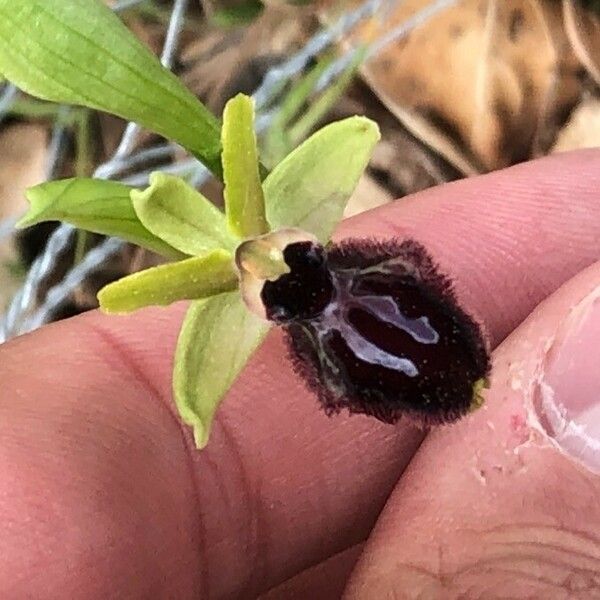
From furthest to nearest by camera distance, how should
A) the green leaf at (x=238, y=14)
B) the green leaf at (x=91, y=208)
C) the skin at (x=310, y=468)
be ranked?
the green leaf at (x=238, y=14) < the skin at (x=310, y=468) < the green leaf at (x=91, y=208)

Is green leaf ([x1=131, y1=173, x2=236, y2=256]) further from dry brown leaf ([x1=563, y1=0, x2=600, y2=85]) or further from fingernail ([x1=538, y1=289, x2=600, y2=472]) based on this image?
dry brown leaf ([x1=563, y1=0, x2=600, y2=85])

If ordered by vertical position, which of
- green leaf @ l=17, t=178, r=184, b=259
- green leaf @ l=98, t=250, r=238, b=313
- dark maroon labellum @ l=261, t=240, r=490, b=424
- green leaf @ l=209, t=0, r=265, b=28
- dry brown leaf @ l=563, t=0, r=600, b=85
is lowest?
dry brown leaf @ l=563, t=0, r=600, b=85

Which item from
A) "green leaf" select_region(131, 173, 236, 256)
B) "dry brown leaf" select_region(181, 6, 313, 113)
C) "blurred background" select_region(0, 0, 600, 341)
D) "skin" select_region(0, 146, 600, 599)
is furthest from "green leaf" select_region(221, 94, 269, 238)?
"dry brown leaf" select_region(181, 6, 313, 113)

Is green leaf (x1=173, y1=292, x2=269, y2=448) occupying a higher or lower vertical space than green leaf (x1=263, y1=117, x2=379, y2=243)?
lower

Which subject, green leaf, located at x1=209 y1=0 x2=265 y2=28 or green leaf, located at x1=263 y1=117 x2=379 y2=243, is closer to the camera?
green leaf, located at x1=263 y1=117 x2=379 y2=243

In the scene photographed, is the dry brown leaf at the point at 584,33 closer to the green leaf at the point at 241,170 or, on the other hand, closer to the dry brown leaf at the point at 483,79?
the dry brown leaf at the point at 483,79

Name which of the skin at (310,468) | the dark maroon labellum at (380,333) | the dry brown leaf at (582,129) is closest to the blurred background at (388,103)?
the dry brown leaf at (582,129)

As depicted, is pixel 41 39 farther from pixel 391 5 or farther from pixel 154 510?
pixel 391 5

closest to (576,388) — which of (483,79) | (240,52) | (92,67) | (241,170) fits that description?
(241,170)
